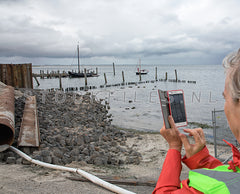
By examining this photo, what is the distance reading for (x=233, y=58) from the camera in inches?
43.1

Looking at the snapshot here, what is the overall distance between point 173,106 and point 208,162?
454 mm

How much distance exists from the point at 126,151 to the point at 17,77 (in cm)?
1292

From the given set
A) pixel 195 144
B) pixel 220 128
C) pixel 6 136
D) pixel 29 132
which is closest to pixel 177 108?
pixel 195 144

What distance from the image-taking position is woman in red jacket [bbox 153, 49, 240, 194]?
3.21ft

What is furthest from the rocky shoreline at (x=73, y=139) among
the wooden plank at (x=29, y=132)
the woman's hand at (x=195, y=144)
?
the woman's hand at (x=195, y=144)

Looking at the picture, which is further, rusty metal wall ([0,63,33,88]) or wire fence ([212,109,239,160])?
rusty metal wall ([0,63,33,88])

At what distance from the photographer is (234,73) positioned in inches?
40.9

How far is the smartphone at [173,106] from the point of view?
159 cm

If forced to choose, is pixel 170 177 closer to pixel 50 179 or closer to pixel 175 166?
pixel 175 166

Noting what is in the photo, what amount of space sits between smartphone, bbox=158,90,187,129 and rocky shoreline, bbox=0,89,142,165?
4.07 meters

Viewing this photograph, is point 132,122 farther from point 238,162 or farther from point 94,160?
point 238,162

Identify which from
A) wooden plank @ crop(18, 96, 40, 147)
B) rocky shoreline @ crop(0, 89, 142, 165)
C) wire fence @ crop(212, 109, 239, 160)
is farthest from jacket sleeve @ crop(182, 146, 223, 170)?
wooden plank @ crop(18, 96, 40, 147)

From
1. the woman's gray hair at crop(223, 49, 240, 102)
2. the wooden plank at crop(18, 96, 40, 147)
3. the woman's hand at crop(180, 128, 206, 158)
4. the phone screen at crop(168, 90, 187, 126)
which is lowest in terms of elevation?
the wooden plank at crop(18, 96, 40, 147)

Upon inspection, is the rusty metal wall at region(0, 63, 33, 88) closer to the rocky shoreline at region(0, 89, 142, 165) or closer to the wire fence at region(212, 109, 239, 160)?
the rocky shoreline at region(0, 89, 142, 165)
